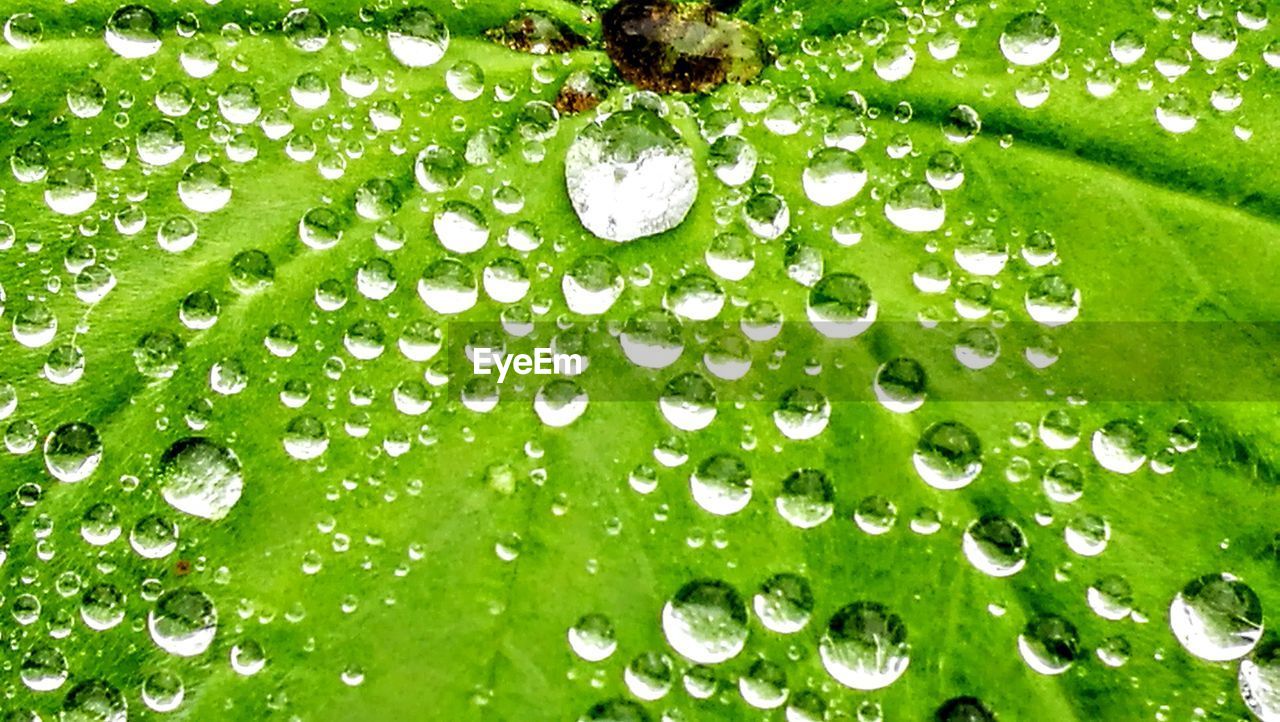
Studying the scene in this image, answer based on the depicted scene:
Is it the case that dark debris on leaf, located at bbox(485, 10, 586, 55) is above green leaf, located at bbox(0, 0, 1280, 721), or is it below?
above

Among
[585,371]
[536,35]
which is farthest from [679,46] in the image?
[585,371]

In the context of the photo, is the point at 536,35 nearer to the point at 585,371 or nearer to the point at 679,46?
the point at 679,46

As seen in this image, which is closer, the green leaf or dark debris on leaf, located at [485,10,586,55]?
the green leaf

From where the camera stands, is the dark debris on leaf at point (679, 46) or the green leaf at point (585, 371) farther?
Result: the dark debris on leaf at point (679, 46)

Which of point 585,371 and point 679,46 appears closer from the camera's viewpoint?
point 585,371

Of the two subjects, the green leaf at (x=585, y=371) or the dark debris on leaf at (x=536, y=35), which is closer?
the green leaf at (x=585, y=371)

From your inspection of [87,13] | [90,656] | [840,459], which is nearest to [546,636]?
[840,459]

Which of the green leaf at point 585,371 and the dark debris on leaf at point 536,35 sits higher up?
the dark debris on leaf at point 536,35
